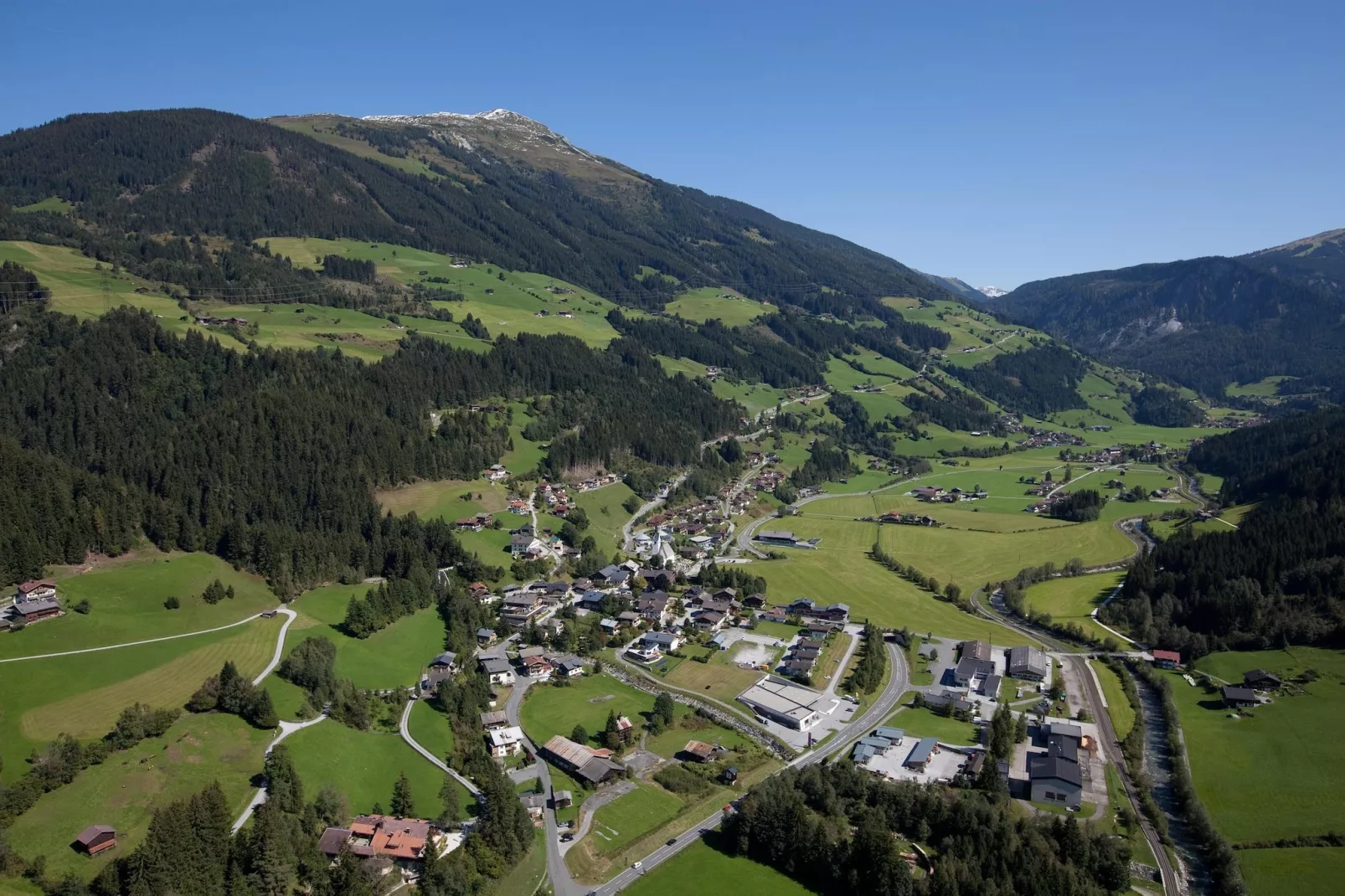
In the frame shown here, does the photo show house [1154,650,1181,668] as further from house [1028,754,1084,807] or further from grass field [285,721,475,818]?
grass field [285,721,475,818]

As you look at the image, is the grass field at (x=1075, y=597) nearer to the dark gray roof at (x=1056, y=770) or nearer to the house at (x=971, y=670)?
the house at (x=971, y=670)

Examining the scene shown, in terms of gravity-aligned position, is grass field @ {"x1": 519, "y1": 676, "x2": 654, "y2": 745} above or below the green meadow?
below

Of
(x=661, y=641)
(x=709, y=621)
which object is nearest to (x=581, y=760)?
(x=661, y=641)

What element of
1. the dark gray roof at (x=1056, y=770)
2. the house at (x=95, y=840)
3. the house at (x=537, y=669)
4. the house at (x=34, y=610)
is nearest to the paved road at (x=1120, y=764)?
the dark gray roof at (x=1056, y=770)

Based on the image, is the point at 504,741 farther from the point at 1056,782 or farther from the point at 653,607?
the point at 1056,782

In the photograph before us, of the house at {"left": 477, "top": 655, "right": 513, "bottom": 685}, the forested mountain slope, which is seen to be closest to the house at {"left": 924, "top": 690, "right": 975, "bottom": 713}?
the forested mountain slope

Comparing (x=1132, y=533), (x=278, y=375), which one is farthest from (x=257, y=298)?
(x=1132, y=533)

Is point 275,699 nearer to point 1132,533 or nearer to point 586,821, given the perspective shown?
point 586,821
